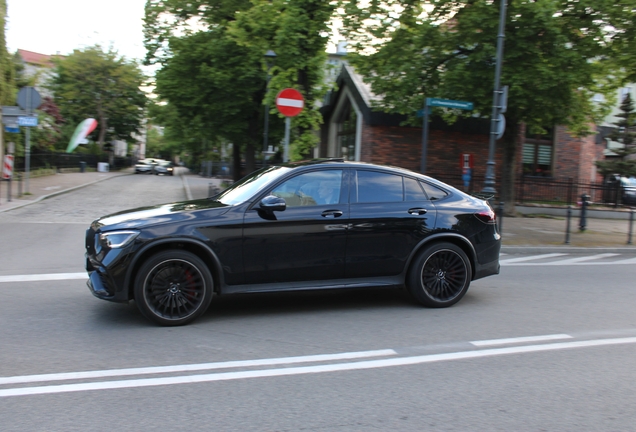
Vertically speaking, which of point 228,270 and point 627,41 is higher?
point 627,41

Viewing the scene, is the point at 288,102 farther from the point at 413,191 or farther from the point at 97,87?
the point at 97,87

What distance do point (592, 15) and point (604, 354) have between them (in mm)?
12303

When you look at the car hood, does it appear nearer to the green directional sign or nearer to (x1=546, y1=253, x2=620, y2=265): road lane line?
(x1=546, y1=253, x2=620, y2=265): road lane line

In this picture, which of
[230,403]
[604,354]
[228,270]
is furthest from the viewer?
[228,270]

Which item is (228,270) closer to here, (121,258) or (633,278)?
(121,258)

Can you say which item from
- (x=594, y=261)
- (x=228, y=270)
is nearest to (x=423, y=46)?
(x=594, y=261)

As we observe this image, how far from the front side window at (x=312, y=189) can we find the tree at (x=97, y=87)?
53.6 m

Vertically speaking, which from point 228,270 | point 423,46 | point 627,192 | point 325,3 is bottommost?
point 228,270

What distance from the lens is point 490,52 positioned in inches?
577

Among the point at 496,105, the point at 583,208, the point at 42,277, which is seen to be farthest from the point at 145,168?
the point at 42,277

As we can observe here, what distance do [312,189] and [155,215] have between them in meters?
1.65

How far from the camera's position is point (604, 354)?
16.8 ft

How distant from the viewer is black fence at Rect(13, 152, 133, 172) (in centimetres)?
2864

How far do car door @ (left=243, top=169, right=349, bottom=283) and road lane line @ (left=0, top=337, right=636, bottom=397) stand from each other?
1539mm
